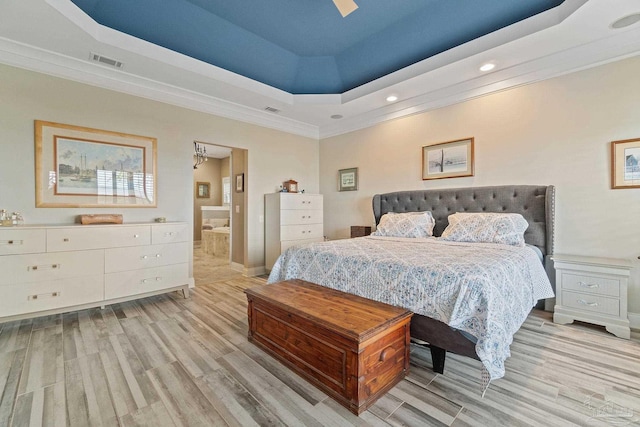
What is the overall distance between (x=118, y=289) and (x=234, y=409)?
2360 millimetres

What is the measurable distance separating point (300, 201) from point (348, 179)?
1055mm

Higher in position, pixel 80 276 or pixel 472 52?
pixel 472 52

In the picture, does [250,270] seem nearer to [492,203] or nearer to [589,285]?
[492,203]

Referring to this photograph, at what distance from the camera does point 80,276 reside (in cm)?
286

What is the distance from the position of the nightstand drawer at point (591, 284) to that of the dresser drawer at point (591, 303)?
1.8 inches

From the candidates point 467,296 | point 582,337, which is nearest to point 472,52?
point 467,296

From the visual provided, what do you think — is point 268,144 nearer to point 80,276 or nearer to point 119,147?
point 119,147

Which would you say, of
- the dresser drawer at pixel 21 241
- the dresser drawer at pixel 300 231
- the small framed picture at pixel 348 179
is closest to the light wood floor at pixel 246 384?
the dresser drawer at pixel 21 241

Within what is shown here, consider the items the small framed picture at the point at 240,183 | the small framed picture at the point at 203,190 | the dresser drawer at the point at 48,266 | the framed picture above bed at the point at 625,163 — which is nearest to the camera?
the dresser drawer at the point at 48,266

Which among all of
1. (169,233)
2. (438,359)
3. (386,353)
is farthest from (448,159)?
(169,233)

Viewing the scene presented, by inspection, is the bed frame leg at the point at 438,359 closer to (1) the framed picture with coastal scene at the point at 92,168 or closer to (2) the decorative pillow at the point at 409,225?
(2) the decorative pillow at the point at 409,225

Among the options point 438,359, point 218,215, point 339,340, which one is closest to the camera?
point 339,340

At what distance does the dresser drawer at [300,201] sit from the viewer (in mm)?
4715

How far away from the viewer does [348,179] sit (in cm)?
525
